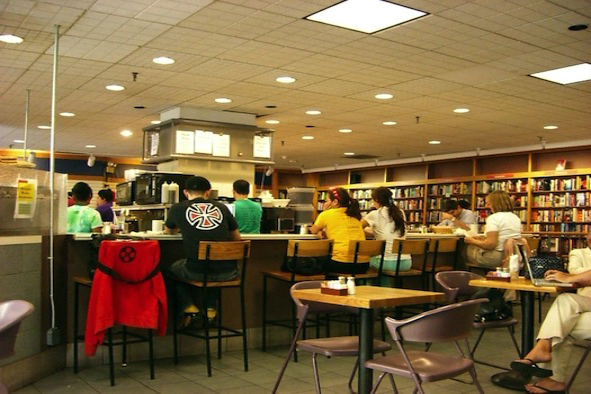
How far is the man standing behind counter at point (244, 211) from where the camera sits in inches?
275

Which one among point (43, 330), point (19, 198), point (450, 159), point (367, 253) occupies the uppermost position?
point (450, 159)

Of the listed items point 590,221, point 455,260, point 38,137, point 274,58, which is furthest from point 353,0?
point 38,137

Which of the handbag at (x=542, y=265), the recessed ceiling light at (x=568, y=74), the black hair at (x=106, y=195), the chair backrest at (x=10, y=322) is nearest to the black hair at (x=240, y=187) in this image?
the black hair at (x=106, y=195)

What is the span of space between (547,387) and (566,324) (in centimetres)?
48

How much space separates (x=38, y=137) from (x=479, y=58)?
9611 millimetres

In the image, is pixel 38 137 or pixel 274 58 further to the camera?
pixel 38 137

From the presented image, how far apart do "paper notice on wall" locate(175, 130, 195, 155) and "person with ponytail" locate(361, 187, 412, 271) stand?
11.6ft

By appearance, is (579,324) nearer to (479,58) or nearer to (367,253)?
(367,253)

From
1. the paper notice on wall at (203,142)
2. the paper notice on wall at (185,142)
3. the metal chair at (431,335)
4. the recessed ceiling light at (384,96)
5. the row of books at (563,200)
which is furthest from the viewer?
the row of books at (563,200)

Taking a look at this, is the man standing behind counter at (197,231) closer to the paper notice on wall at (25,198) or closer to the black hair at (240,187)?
the paper notice on wall at (25,198)

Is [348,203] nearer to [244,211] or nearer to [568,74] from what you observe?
[244,211]

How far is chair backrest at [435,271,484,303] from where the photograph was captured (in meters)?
4.98

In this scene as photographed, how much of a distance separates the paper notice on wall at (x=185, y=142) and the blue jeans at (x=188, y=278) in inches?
151

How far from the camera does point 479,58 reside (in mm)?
6520
